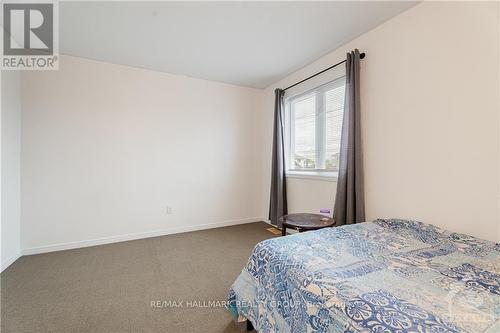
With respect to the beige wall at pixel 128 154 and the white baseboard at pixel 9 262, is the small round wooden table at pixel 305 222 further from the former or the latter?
the white baseboard at pixel 9 262

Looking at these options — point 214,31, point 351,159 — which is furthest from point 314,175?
point 214,31

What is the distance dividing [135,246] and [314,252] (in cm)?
254

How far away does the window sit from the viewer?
269 cm

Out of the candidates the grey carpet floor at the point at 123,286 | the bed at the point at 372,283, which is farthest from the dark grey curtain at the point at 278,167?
the bed at the point at 372,283

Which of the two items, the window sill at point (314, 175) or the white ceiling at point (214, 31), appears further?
the window sill at point (314, 175)

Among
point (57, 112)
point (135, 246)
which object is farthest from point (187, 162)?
point (57, 112)

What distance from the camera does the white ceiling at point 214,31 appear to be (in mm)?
1928

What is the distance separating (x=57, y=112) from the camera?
2.74 meters

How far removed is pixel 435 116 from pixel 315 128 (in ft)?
4.60

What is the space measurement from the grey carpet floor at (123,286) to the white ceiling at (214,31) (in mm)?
2441

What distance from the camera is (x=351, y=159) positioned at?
7.41ft

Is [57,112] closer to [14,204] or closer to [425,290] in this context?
[14,204]

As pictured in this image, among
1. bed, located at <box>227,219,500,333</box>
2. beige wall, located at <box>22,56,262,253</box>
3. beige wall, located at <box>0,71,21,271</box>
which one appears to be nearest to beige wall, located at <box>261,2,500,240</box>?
bed, located at <box>227,219,500,333</box>

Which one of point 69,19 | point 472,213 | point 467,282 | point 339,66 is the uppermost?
point 69,19
